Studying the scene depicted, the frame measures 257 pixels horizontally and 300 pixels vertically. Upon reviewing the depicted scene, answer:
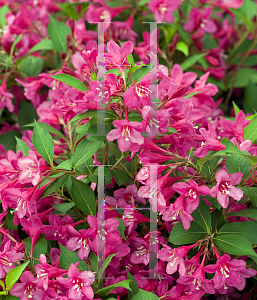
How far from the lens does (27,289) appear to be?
88cm

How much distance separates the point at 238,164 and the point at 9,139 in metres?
0.94

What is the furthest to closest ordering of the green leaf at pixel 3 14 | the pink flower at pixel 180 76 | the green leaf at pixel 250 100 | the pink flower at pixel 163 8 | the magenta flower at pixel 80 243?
1. the green leaf at pixel 3 14
2. the green leaf at pixel 250 100
3. the pink flower at pixel 163 8
4. the pink flower at pixel 180 76
5. the magenta flower at pixel 80 243

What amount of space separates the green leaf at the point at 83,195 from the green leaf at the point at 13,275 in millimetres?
195

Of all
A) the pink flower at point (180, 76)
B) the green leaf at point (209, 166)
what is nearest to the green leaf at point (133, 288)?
the green leaf at point (209, 166)

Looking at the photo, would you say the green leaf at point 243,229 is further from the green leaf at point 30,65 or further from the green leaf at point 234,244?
A: the green leaf at point 30,65

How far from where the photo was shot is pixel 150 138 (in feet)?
2.75

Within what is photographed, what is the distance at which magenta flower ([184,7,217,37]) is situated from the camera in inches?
59.0

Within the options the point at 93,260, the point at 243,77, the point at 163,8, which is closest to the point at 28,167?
the point at 93,260

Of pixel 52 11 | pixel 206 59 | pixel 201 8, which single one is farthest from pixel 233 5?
pixel 52 11

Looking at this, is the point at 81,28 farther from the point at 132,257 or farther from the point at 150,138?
the point at 132,257

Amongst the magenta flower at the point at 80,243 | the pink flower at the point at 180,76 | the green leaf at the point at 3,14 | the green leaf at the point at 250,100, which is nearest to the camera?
the magenta flower at the point at 80,243

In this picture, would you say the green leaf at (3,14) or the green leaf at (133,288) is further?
the green leaf at (3,14)

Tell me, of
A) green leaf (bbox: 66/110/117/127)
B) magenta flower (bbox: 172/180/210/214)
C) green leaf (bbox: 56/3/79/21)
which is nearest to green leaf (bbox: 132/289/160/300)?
magenta flower (bbox: 172/180/210/214)

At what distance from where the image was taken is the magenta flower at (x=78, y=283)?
78cm
